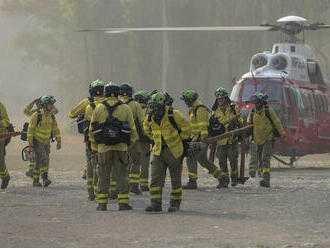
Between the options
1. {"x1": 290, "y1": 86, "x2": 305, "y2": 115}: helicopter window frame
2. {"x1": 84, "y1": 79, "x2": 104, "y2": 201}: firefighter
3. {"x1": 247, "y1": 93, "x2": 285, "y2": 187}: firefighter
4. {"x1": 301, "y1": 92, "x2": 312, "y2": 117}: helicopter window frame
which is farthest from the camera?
{"x1": 301, "y1": 92, "x2": 312, "y2": 117}: helicopter window frame

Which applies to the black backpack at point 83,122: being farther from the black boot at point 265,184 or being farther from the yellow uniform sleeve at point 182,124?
the black boot at point 265,184

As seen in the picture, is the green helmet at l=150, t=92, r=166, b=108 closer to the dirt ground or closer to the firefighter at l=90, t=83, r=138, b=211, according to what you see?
the firefighter at l=90, t=83, r=138, b=211

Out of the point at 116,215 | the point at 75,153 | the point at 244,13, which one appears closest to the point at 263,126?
the point at 116,215

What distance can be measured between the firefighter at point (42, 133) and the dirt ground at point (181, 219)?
424 mm

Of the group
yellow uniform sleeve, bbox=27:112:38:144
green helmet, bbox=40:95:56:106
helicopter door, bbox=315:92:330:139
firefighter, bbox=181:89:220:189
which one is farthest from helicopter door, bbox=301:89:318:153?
yellow uniform sleeve, bbox=27:112:38:144

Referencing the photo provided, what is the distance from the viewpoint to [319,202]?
15.3 meters

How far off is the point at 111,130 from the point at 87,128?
141cm

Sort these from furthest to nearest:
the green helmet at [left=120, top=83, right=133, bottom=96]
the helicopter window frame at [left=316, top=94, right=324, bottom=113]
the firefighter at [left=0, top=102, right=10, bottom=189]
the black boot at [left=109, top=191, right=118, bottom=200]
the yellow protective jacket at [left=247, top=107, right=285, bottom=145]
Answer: the helicopter window frame at [left=316, top=94, right=324, bottom=113], the yellow protective jacket at [left=247, top=107, right=285, bottom=145], the firefighter at [left=0, top=102, right=10, bottom=189], the green helmet at [left=120, top=83, right=133, bottom=96], the black boot at [left=109, top=191, right=118, bottom=200]

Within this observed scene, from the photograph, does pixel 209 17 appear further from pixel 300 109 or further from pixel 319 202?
pixel 319 202

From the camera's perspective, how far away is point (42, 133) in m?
19.4

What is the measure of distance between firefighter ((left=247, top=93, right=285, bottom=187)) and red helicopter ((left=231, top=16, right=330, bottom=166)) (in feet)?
18.1

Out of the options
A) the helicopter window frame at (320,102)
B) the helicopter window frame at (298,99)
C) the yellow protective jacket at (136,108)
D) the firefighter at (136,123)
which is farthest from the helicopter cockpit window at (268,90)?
the yellow protective jacket at (136,108)

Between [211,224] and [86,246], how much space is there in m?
2.36

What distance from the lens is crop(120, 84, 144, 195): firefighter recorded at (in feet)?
53.4
